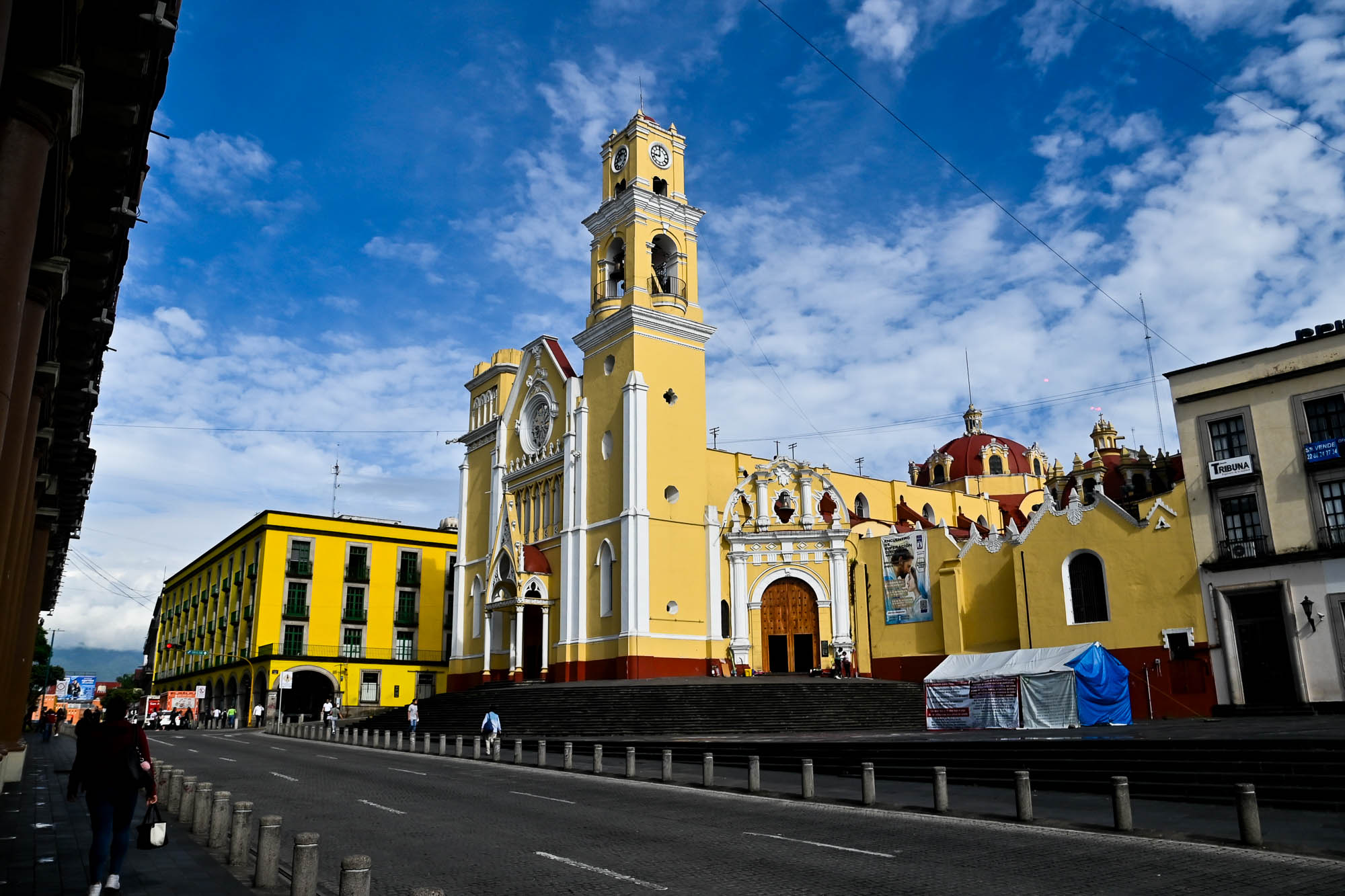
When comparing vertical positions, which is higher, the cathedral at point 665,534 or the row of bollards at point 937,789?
the cathedral at point 665,534

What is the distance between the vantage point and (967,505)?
6462cm

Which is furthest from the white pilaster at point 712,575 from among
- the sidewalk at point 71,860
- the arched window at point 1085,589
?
the sidewalk at point 71,860

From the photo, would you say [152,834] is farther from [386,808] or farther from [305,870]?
[386,808]

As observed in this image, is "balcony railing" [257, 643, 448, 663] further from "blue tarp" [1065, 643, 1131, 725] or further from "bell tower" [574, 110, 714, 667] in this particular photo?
"blue tarp" [1065, 643, 1131, 725]

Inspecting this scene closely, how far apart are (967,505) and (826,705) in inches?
1345

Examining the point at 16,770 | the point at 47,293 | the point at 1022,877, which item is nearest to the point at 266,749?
the point at 16,770

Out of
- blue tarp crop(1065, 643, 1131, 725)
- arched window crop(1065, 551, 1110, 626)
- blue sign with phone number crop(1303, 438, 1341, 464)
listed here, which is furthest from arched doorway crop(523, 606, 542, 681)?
blue sign with phone number crop(1303, 438, 1341, 464)

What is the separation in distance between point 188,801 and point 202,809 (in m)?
1.89

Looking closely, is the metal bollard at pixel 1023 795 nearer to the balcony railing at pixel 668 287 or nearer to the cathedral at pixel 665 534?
the cathedral at pixel 665 534

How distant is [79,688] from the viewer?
251 ft

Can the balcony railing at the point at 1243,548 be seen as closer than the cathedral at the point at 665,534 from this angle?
Yes

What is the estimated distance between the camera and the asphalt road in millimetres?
9633

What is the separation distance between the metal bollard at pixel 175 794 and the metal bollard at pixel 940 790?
11.5 metres

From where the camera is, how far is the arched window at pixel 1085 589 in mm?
33750
